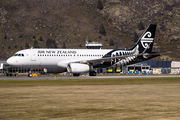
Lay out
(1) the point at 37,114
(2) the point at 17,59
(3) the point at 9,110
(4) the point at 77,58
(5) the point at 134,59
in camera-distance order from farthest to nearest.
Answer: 1. (5) the point at 134,59
2. (4) the point at 77,58
3. (2) the point at 17,59
4. (3) the point at 9,110
5. (1) the point at 37,114

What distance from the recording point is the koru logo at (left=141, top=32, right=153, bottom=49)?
7038cm

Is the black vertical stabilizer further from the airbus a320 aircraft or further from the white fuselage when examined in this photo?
the white fuselage

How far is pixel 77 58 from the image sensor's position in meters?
62.6

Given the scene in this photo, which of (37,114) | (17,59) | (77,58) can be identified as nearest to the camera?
(37,114)

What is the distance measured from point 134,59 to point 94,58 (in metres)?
8.77

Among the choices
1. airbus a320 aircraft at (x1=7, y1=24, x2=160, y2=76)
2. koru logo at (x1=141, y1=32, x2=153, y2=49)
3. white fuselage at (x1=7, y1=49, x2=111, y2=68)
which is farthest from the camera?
koru logo at (x1=141, y1=32, x2=153, y2=49)

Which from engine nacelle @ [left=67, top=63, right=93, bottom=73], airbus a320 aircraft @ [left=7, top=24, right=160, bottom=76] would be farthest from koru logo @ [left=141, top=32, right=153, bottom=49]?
engine nacelle @ [left=67, top=63, right=93, bottom=73]

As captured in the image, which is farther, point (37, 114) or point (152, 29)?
point (152, 29)

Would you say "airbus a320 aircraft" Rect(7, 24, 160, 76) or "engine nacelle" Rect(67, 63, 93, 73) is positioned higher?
"airbus a320 aircraft" Rect(7, 24, 160, 76)

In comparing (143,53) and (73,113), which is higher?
(143,53)

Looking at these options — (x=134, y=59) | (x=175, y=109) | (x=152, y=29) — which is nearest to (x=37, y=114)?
(x=175, y=109)

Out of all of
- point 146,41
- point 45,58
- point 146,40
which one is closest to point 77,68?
point 45,58

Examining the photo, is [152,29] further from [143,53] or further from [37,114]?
[37,114]

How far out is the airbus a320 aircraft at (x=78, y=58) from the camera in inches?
2322
